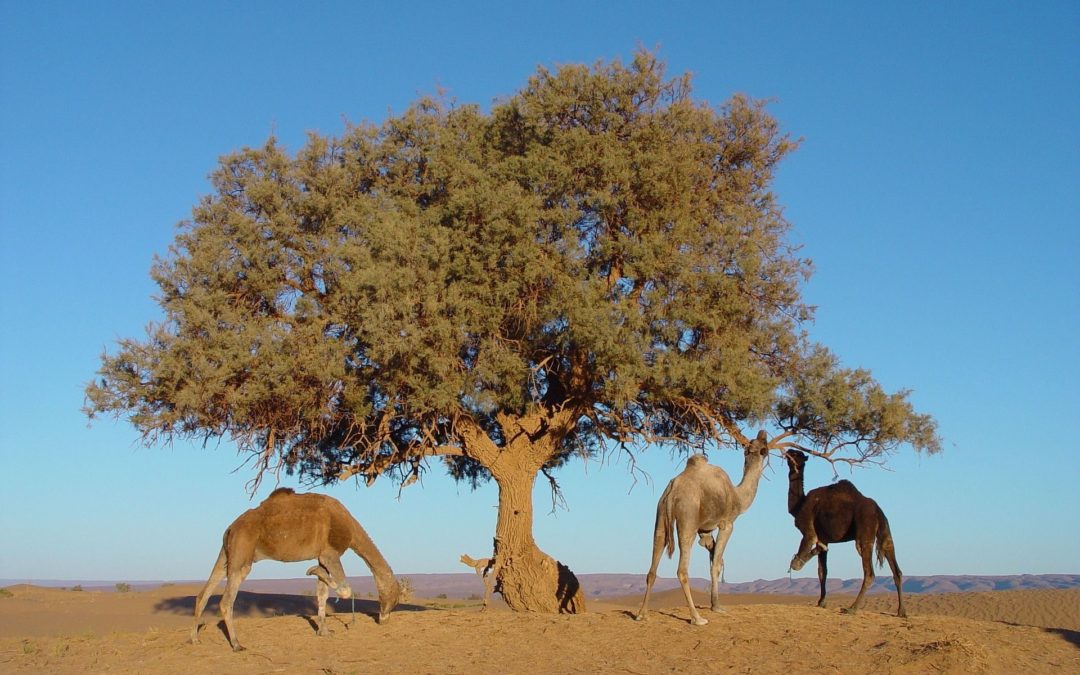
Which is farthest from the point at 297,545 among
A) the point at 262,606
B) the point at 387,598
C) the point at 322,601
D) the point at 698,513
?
the point at 262,606

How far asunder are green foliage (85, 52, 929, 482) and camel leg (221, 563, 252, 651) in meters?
4.08

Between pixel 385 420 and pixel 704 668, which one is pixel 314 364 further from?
pixel 704 668

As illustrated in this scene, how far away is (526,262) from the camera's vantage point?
61.3 ft

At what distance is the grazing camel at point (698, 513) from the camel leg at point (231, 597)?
6442mm

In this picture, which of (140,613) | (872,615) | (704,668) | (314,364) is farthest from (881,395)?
(140,613)

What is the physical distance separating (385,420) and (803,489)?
854cm

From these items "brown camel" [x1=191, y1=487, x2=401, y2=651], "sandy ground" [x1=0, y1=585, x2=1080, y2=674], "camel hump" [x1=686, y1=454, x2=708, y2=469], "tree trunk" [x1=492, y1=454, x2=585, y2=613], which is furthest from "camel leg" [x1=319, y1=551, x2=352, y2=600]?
"camel hump" [x1=686, y1=454, x2=708, y2=469]

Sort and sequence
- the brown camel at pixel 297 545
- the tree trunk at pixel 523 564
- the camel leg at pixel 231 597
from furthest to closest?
the tree trunk at pixel 523 564 → the brown camel at pixel 297 545 → the camel leg at pixel 231 597

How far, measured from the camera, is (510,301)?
62.1ft

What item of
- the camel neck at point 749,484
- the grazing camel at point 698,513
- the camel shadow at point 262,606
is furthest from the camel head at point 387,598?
the camel shadow at point 262,606

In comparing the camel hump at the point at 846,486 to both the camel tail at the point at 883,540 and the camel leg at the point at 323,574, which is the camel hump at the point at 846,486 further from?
the camel leg at the point at 323,574

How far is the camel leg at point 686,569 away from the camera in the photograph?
15.3m

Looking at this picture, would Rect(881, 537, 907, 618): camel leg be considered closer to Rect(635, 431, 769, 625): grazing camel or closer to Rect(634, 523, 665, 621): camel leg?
Rect(635, 431, 769, 625): grazing camel

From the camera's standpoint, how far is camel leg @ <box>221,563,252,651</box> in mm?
14648
